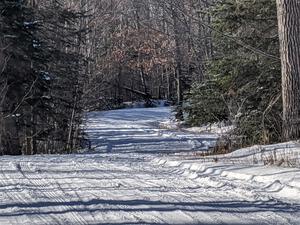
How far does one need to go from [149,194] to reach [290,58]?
768 cm

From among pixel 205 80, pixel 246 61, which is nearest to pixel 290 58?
pixel 246 61

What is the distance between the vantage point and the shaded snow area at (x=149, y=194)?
5691 millimetres

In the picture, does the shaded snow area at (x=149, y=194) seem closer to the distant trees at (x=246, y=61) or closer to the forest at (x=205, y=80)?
the forest at (x=205, y=80)

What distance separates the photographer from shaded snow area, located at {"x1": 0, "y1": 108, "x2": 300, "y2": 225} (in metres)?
5.69

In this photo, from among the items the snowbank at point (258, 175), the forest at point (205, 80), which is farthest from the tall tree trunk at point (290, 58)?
the snowbank at point (258, 175)

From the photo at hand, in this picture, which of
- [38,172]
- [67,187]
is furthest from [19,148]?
[67,187]

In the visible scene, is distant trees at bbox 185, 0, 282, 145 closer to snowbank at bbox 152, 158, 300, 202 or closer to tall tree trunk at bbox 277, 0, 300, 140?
tall tree trunk at bbox 277, 0, 300, 140

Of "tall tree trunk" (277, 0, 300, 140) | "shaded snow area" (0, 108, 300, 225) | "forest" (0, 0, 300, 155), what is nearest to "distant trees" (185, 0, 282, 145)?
"forest" (0, 0, 300, 155)

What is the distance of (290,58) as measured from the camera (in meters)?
13.6

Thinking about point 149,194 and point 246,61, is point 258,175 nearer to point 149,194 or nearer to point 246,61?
point 149,194

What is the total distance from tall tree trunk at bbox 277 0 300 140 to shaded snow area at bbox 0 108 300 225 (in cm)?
359

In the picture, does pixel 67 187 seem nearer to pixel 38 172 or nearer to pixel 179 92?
pixel 38 172

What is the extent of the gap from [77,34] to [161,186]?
19.9 meters

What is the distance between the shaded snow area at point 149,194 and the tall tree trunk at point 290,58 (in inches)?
141
